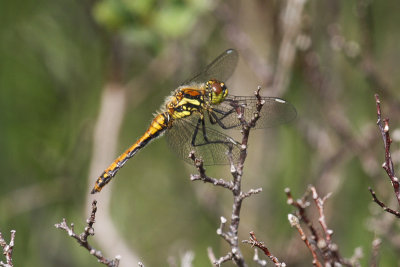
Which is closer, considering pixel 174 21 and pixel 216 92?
pixel 216 92

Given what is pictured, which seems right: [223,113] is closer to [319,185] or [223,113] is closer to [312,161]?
[319,185]

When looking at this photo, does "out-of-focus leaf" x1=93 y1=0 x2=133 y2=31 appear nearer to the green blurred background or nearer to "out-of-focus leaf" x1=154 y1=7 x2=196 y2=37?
"out-of-focus leaf" x1=154 y1=7 x2=196 y2=37

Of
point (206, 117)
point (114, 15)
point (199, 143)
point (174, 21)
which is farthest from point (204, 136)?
point (114, 15)

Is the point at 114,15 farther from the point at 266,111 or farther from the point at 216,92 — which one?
the point at 266,111

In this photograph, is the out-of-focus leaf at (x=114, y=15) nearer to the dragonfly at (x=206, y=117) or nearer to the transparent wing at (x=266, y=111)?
the dragonfly at (x=206, y=117)

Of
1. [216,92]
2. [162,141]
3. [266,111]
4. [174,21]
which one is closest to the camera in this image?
[266,111]

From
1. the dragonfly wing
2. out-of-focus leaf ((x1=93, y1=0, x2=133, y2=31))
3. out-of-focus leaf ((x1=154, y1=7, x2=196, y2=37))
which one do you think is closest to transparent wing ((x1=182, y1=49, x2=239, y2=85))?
out-of-focus leaf ((x1=154, y1=7, x2=196, y2=37))
